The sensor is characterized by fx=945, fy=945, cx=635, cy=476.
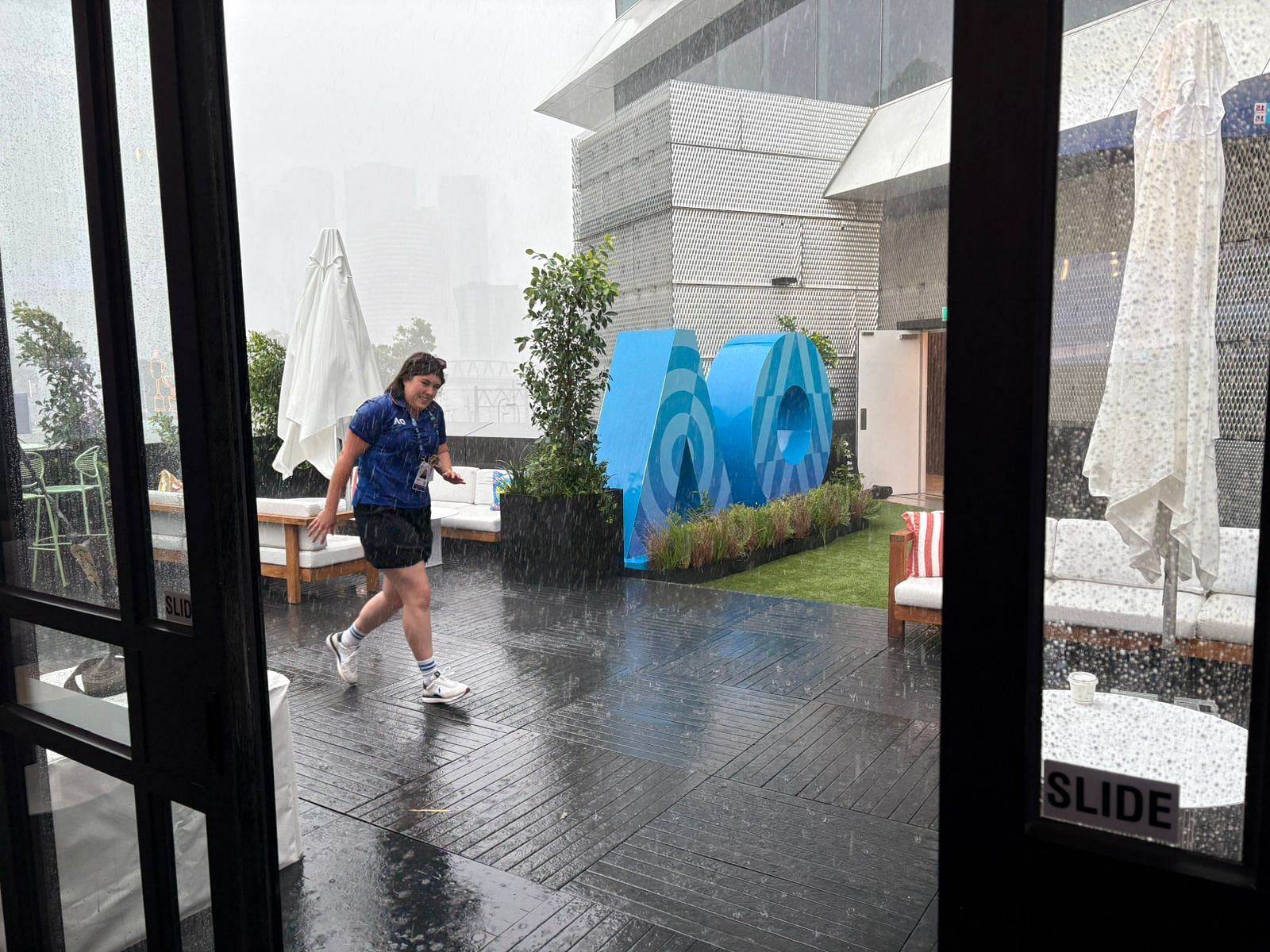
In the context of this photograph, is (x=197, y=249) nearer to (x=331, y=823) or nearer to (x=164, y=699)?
(x=164, y=699)

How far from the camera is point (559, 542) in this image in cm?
780

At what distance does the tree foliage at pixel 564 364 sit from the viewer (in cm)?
775

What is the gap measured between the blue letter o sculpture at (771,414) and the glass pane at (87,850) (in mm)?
8165

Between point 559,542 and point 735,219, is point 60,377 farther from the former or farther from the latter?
point 735,219

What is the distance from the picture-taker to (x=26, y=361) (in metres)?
2.13

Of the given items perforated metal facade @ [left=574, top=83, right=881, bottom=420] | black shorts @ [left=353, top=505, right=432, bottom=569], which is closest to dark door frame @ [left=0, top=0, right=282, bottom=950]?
black shorts @ [left=353, top=505, right=432, bottom=569]

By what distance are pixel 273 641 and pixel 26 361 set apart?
435cm

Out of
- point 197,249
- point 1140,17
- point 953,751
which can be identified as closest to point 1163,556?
point 953,751

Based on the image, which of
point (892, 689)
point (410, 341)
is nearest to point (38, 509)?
point (892, 689)

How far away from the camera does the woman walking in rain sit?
462 centimetres

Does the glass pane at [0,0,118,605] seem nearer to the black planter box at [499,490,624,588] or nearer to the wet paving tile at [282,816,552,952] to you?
the wet paving tile at [282,816,552,952]

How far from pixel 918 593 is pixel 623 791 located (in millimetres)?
2557

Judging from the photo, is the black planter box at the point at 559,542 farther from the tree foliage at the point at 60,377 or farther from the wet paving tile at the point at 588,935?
the tree foliage at the point at 60,377

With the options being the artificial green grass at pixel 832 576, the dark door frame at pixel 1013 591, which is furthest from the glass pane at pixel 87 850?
the artificial green grass at pixel 832 576
